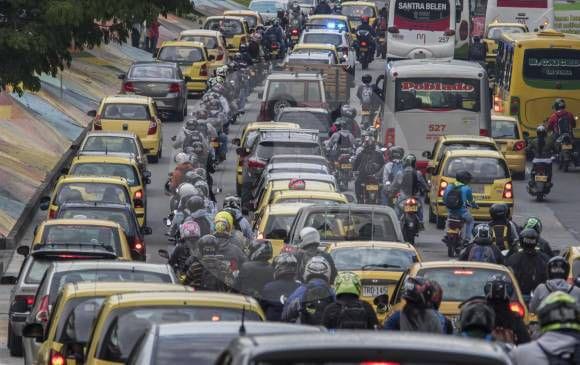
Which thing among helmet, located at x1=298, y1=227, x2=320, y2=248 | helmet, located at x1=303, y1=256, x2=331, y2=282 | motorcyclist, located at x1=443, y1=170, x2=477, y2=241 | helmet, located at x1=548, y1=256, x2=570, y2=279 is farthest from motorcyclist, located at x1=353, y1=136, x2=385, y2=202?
helmet, located at x1=303, y1=256, x2=331, y2=282

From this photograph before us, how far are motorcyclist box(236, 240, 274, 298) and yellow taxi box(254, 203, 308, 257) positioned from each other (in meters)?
5.44

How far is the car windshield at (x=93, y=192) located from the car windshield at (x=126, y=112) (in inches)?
467

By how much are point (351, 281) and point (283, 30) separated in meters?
55.2

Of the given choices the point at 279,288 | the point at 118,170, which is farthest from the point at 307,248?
the point at 118,170

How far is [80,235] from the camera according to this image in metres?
21.8

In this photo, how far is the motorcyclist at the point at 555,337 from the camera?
1029 cm

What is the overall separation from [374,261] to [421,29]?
38937 mm

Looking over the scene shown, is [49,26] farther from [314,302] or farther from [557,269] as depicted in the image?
[314,302]

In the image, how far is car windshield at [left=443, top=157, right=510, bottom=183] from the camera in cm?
3219

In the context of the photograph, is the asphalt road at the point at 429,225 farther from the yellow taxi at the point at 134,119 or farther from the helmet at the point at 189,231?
the helmet at the point at 189,231

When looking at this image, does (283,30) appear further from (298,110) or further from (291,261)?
(291,261)

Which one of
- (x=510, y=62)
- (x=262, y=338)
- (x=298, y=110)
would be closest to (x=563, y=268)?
(x=262, y=338)

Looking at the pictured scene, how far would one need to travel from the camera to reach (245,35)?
62438mm

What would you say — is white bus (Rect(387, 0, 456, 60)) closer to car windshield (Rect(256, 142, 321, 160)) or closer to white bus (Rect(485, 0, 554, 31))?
white bus (Rect(485, 0, 554, 31))
